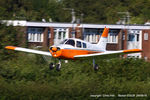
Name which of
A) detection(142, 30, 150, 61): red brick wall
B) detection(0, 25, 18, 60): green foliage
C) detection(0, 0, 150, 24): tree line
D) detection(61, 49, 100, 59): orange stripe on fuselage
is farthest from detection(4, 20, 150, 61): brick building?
detection(61, 49, 100, 59): orange stripe on fuselage

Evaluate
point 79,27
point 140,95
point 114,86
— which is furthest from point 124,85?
point 79,27

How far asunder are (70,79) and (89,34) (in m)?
22.0

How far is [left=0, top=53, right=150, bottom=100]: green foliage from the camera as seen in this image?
21.3m

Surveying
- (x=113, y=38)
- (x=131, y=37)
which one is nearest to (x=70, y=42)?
(x=113, y=38)

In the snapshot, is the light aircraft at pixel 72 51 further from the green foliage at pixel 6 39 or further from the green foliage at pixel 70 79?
the green foliage at pixel 6 39

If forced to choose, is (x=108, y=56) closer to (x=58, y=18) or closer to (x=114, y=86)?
(x=114, y=86)

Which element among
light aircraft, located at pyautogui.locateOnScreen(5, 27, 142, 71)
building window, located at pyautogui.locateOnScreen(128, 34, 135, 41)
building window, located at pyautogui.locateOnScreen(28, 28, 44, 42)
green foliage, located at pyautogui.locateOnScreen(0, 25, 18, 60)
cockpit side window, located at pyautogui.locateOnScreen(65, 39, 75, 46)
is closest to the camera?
light aircraft, located at pyautogui.locateOnScreen(5, 27, 142, 71)

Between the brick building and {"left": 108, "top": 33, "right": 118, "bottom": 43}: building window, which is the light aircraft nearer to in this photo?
the brick building

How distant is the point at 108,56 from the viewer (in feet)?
67.4

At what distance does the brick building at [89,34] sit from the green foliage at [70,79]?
598 inches

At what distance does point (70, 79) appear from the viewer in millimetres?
26766

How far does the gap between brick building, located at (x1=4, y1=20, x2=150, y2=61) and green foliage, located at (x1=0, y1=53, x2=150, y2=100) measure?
15.2 metres

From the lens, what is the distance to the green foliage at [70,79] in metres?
21.3

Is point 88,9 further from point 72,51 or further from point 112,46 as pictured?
point 72,51
